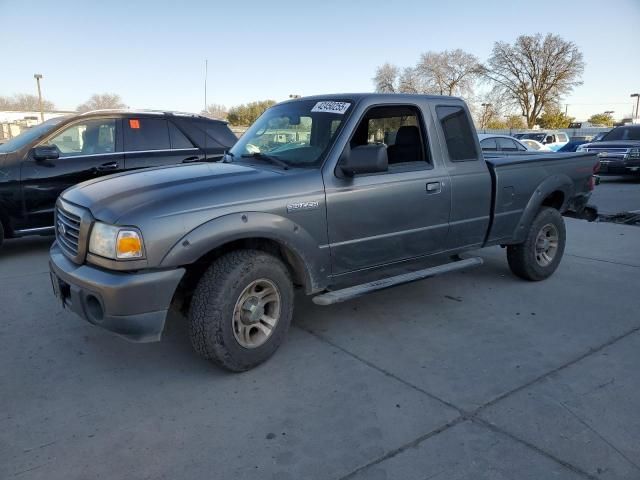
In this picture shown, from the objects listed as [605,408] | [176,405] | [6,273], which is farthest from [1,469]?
[6,273]

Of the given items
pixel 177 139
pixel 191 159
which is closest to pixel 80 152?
pixel 177 139

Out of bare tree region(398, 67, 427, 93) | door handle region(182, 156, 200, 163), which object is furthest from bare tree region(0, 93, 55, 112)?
door handle region(182, 156, 200, 163)

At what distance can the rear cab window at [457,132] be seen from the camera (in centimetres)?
445

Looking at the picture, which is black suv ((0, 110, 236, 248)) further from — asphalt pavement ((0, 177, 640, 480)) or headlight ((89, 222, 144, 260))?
headlight ((89, 222, 144, 260))

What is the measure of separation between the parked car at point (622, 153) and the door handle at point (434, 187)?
12132mm

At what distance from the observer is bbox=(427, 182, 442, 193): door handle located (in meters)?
4.20

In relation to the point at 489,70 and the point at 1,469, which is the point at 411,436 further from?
the point at 489,70

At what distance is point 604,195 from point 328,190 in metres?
11.6

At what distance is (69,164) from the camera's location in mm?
6406

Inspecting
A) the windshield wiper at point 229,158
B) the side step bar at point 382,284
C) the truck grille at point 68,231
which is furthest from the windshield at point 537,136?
the truck grille at point 68,231

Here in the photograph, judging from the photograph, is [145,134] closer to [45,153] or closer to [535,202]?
[45,153]

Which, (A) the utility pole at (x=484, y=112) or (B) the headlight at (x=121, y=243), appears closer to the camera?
(B) the headlight at (x=121, y=243)

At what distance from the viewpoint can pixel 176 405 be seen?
120 inches

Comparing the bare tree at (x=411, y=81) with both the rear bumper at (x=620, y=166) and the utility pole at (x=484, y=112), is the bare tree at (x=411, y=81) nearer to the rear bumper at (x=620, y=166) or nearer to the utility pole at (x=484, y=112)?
the utility pole at (x=484, y=112)
